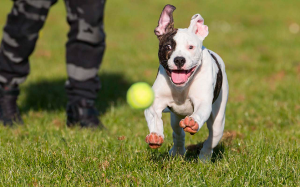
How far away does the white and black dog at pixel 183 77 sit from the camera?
138 inches

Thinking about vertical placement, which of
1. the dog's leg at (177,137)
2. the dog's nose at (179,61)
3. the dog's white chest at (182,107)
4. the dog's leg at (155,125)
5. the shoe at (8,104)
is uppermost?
the dog's nose at (179,61)

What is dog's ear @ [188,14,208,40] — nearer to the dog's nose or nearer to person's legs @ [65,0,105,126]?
the dog's nose

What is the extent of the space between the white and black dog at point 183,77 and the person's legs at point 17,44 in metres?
2.64

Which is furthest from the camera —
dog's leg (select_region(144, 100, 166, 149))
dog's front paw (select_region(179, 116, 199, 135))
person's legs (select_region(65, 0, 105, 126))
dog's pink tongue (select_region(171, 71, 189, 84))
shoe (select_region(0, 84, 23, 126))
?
shoe (select_region(0, 84, 23, 126))

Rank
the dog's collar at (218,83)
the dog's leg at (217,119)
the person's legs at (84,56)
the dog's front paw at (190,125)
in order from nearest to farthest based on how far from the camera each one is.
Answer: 1. the dog's front paw at (190,125)
2. the dog's collar at (218,83)
3. the dog's leg at (217,119)
4. the person's legs at (84,56)

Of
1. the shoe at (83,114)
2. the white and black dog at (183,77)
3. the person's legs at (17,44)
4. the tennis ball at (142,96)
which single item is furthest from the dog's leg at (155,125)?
the person's legs at (17,44)

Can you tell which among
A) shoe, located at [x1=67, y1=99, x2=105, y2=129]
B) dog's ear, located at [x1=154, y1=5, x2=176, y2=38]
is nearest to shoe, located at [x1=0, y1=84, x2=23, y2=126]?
shoe, located at [x1=67, y1=99, x2=105, y2=129]

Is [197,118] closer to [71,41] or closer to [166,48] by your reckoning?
[166,48]

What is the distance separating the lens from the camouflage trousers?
19.0 feet

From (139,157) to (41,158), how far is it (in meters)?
0.92

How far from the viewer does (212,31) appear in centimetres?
1541

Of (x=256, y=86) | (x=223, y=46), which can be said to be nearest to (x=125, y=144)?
(x=256, y=86)

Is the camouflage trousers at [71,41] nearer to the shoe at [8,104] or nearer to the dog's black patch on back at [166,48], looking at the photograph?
the shoe at [8,104]

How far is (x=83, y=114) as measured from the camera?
19.8ft
